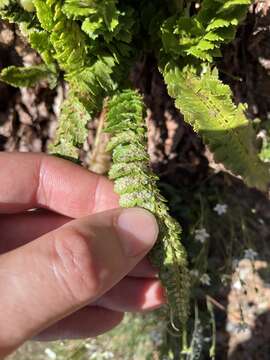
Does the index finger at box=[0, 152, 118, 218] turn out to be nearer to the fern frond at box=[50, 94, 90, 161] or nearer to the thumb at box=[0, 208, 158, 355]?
the fern frond at box=[50, 94, 90, 161]

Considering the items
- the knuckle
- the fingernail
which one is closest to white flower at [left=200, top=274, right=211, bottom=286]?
the fingernail

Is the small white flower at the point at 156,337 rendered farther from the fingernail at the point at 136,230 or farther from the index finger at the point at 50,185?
the fingernail at the point at 136,230

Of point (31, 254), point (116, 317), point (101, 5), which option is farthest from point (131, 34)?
point (116, 317)

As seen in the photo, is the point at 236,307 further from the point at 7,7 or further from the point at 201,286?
the point at 7,7

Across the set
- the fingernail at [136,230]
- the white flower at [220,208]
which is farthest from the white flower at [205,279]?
the fingernail at [136,230]

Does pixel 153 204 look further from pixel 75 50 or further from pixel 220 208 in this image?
pixel 220 208

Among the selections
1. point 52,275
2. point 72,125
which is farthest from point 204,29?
point 52,275
